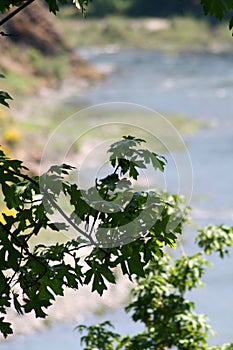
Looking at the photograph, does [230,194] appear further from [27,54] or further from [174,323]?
[27,54]

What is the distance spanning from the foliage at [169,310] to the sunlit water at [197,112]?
3143 millimetres

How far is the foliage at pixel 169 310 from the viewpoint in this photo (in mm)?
2527

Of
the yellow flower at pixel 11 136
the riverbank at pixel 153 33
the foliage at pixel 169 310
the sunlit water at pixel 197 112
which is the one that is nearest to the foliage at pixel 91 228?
the foliage at pixel 169 310

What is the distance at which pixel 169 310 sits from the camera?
8.39 ft

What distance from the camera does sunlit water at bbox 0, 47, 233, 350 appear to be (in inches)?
255

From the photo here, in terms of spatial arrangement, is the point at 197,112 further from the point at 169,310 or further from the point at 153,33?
the point at 169,310

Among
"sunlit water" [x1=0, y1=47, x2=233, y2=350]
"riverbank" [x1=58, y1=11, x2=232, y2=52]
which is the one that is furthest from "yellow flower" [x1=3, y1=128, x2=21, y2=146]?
"riverbank" [x1=58, y1=11, x2=232, y2=52]

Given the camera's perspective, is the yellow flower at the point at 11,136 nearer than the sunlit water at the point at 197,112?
No

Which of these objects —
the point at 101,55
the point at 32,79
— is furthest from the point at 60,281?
the point at 101,55

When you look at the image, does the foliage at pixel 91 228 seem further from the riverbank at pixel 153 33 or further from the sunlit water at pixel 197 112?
the riverbank at pixel 153 33

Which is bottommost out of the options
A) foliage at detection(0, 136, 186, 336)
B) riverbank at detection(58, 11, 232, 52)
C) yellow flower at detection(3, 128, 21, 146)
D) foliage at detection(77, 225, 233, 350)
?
foliage at detection(0, 136, 186, 336)

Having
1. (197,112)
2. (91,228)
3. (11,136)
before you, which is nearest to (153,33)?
(197,112)

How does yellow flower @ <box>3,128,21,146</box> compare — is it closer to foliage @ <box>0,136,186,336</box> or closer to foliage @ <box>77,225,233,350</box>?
foliage @ <box>77,225,233,350</box>

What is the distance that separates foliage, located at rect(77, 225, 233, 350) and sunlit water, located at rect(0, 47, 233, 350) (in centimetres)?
314
